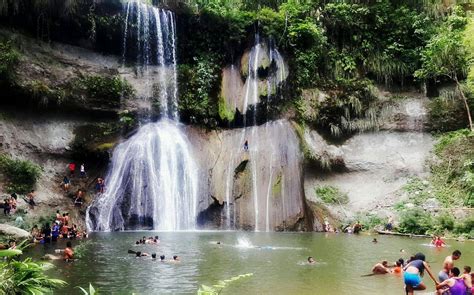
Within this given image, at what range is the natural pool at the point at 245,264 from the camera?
10961mm

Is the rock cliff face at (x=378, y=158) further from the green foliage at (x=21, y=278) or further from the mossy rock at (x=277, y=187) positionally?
the green foliage at (x=21, y=278)

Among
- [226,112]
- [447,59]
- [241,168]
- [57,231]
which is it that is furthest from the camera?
[447,59]

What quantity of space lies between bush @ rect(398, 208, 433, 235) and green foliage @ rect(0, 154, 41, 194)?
59.9 ft

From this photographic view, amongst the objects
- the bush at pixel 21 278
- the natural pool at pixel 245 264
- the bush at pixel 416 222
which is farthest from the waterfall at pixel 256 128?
the bush at pixel 21 278

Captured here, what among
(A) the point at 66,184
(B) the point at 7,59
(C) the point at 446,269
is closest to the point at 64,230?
(A) the point at 66,184

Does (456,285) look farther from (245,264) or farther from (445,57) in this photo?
(445,57)

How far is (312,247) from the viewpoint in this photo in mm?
17766

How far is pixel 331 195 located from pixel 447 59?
11095mm

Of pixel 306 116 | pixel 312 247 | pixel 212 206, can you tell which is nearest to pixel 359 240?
pixel 312 247

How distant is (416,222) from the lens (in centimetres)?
2370

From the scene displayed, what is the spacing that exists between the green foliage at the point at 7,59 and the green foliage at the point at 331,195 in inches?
→ 708

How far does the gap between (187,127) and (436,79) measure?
1637 centimetres

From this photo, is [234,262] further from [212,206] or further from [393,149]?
[393,149]

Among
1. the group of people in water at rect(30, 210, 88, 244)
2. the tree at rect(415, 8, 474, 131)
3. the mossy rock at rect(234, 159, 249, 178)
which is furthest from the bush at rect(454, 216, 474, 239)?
the group of people in water at rect(30, 210, 88, 244)
